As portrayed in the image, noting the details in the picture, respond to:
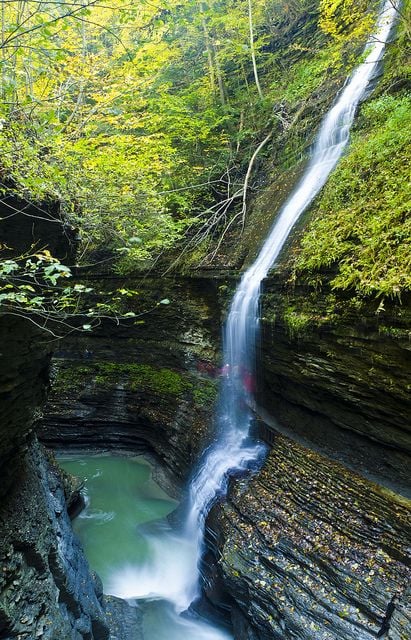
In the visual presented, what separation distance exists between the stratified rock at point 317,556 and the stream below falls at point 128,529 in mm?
1025

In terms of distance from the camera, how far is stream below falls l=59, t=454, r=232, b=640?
16.3ft

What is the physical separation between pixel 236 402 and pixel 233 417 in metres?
0.35

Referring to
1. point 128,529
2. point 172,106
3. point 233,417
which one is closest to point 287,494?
point 233,417

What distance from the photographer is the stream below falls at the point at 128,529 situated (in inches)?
196

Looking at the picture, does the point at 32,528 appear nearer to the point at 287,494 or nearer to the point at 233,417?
the point at 287,494

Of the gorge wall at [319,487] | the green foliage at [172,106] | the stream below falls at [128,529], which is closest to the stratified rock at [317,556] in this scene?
the gorge wall at [319,487]

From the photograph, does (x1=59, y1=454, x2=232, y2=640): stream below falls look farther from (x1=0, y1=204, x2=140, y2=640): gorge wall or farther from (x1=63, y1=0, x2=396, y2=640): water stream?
(x1=0, y1=204, x2=140, y2=640): gorge wall

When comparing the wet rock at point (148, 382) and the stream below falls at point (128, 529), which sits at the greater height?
the wet rock at point (148, 382)

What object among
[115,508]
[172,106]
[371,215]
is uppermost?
[172,106]

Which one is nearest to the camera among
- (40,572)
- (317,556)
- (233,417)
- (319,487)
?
(40,572)

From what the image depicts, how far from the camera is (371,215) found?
511cm

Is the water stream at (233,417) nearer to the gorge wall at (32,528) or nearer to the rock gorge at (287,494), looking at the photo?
the rock gorge at (287,494)

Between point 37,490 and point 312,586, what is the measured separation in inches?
138

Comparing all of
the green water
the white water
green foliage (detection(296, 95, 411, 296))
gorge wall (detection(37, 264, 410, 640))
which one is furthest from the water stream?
green foliage (detection(296, 95, 411, 296))
